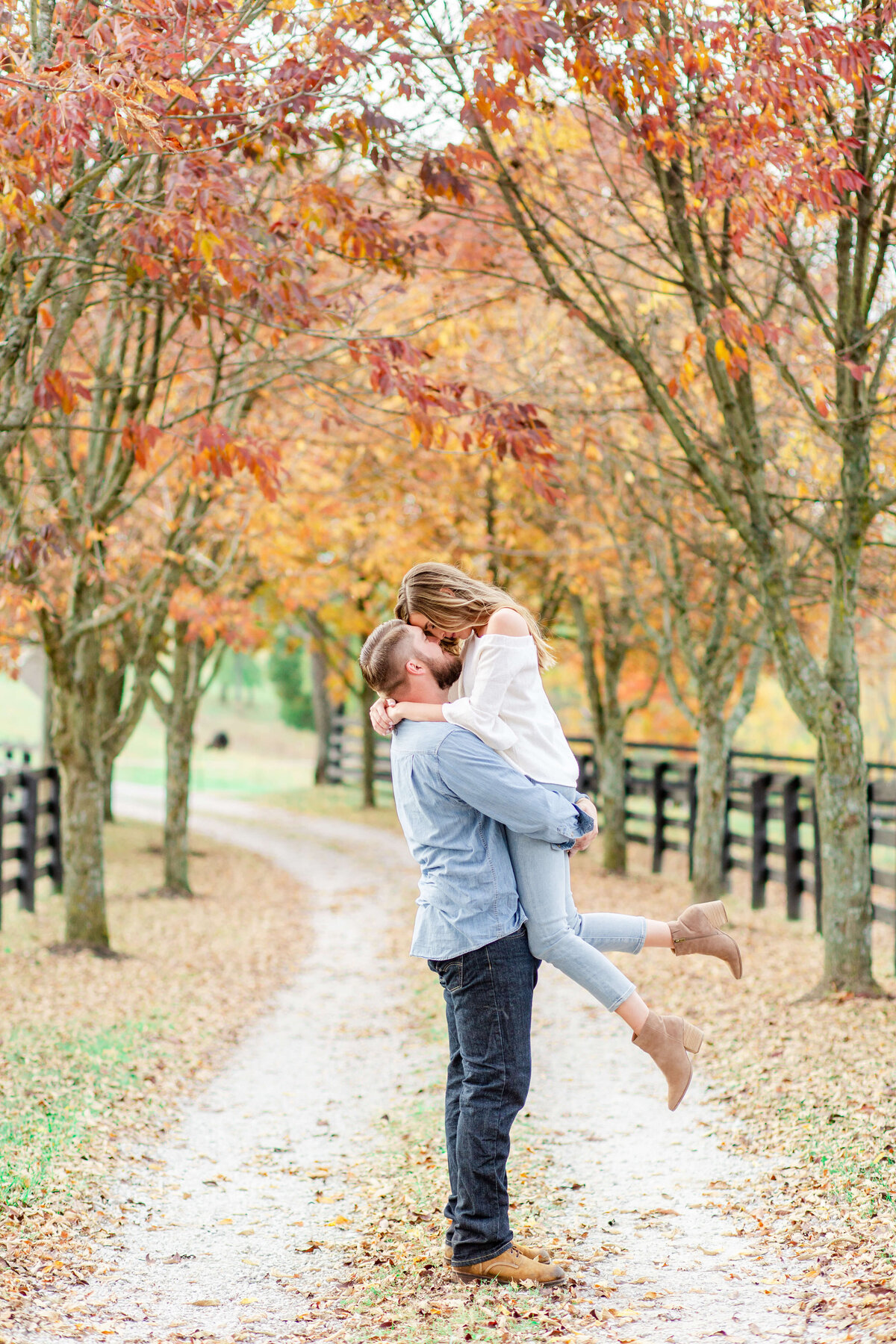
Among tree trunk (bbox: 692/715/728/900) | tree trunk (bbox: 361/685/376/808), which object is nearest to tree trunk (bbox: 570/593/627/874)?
tree trunk (bbox: 692/715/728/900)

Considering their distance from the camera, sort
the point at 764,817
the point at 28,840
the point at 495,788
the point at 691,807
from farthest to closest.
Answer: the point at 691,807
the point at 764,817
the point at 28,840
the point at 495,788

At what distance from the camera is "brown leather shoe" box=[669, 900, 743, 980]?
3838 millimetres

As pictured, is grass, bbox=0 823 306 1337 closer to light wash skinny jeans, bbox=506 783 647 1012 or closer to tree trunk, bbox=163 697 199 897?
tree trunk, bbox=163 697 199 897

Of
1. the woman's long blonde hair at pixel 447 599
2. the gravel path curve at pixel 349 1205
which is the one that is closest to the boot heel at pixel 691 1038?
the gravel path curve at pixel 349 1205

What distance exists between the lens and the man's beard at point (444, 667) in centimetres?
349

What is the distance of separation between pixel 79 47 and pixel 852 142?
3.44 meters

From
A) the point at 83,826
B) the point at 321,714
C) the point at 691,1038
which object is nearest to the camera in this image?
the point at 691,1038

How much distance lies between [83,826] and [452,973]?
251 inches

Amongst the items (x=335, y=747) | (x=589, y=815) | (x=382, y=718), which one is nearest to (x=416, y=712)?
(x=382, y=718)

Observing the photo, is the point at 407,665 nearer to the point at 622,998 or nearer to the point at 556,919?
the point at 556,919

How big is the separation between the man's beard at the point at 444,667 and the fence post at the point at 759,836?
9.03 meters

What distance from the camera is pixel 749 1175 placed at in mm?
4285

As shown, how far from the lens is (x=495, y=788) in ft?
10.7

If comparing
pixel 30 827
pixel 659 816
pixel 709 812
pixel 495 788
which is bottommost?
pixel 659 816
